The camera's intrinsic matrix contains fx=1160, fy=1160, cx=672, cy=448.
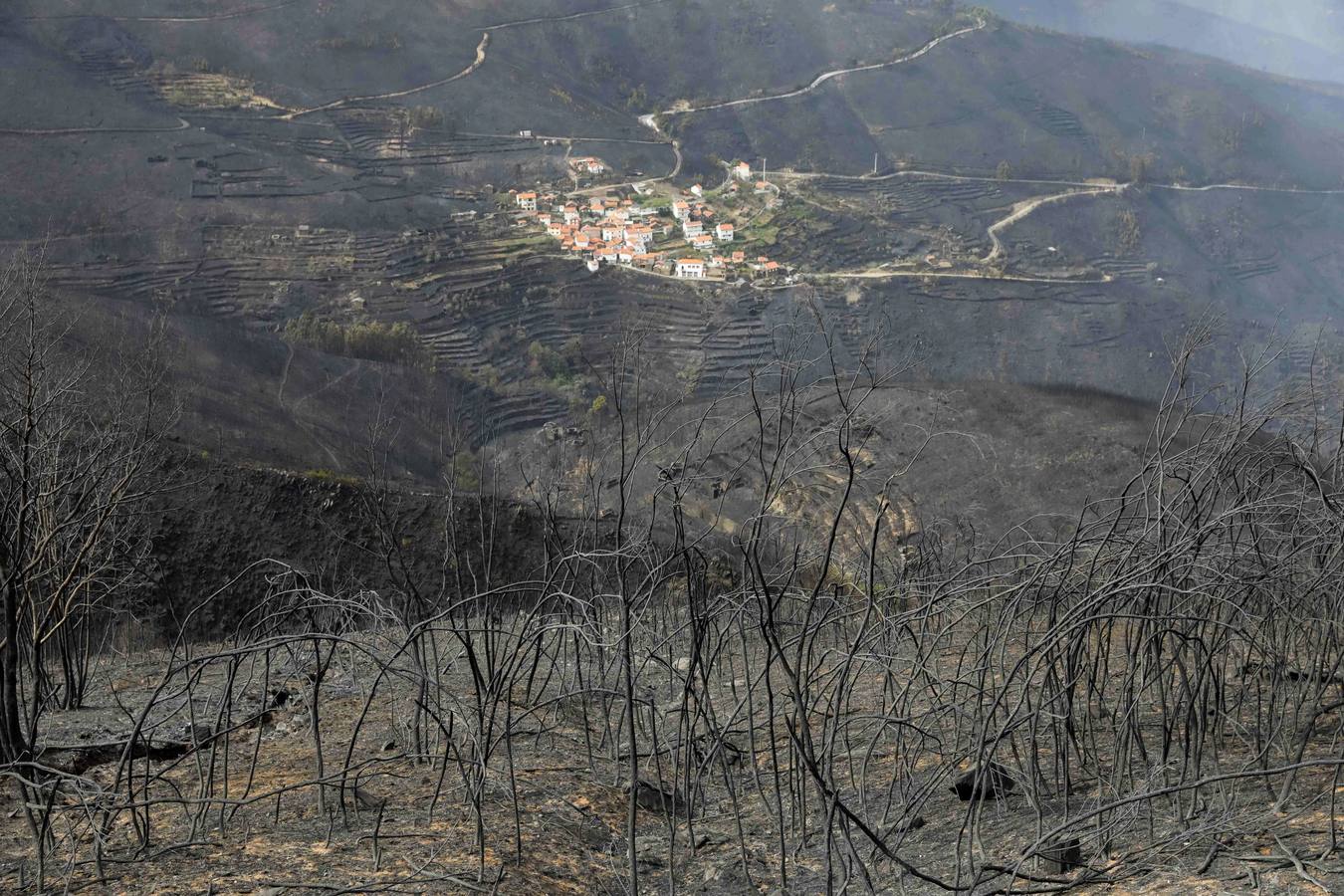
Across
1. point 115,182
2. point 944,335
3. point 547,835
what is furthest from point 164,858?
point 944,335

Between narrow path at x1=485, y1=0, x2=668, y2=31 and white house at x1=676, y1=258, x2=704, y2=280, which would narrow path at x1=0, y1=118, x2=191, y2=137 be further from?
narrow path at x1=485, y1=0, x2=668, y2=31

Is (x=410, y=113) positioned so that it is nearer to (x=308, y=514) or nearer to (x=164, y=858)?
(x=308, y=514)

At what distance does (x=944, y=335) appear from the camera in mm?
76125

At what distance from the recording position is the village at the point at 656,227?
229ft

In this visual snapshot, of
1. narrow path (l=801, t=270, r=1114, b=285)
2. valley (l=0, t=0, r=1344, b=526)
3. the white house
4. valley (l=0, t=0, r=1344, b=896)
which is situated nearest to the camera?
valley (l=0, t=0, r=1344, b=896)

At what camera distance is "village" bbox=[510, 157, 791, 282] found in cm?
6988

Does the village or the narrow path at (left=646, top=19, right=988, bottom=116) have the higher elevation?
the narrow path at (left=646, top=19, right=988, bottom=116)

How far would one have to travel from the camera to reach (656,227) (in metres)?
75.7

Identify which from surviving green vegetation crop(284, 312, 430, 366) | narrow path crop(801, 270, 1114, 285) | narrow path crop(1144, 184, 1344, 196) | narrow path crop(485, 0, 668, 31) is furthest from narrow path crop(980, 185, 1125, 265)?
surviving green vegetation crop(284, 312, 430, 366)

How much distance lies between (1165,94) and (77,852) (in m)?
133

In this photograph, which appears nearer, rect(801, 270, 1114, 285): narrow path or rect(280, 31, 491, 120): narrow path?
rect(801, 270, 1114, 285): narrow path

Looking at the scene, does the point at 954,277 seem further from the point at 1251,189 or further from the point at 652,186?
the point at 1251,189

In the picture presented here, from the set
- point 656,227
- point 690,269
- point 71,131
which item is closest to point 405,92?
point 656,227

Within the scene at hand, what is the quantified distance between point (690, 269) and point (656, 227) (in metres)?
7.06
